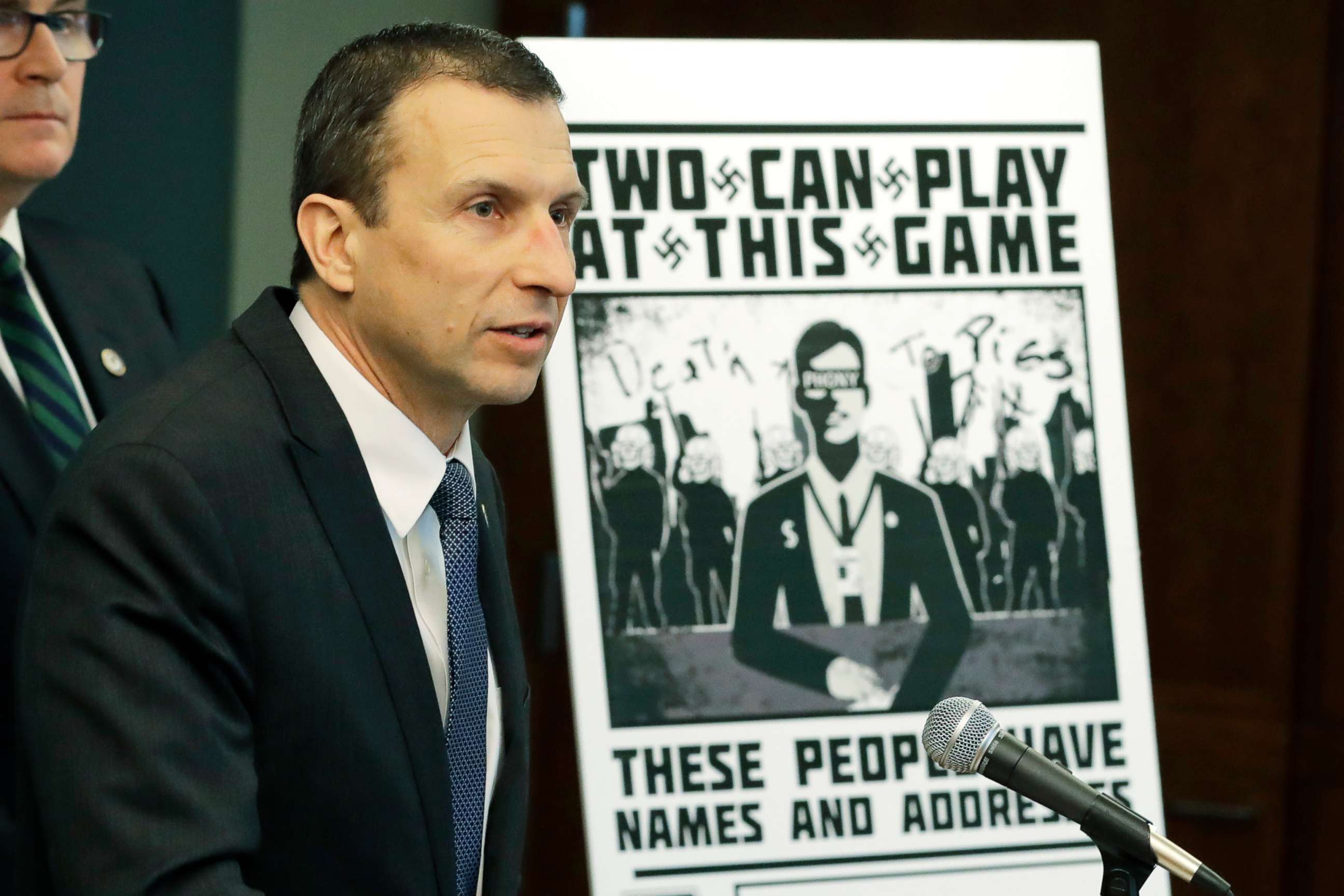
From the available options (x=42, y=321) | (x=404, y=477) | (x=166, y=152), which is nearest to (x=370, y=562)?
(x=404, y=477)

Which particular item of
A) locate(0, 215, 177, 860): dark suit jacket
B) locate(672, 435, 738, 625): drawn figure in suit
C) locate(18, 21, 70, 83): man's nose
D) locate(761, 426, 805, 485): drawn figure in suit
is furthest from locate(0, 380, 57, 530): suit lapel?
locate(761, 426, 805, 485): drawn figure in suit

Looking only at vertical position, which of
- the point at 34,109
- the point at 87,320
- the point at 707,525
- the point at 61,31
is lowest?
the point at 707,525

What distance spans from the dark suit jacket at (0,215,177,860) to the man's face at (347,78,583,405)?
532 millimetres

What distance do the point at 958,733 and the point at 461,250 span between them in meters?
0.69

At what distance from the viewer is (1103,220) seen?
7.38 feet

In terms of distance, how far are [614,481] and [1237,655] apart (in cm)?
169

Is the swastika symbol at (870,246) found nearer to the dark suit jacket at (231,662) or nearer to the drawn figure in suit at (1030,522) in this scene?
the drawn figure in suit at (1030,522)

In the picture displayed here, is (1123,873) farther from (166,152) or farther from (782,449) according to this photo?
(166,152)

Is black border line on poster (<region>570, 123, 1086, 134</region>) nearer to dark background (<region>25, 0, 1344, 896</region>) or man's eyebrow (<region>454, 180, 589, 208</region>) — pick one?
man's eyebrow (<region>454, 180, 589, 208</region>)

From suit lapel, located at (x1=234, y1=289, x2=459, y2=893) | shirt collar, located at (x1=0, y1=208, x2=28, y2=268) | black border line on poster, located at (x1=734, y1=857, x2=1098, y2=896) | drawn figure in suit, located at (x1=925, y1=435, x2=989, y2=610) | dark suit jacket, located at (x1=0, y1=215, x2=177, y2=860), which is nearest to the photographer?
suit lapel, located at (x1=234, y1=289, x2=459, y2=893)

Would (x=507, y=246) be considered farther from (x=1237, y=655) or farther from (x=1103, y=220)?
(x=1237, y=655)

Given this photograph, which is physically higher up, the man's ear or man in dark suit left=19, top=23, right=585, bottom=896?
the man's ear

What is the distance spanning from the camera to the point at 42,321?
1995mm

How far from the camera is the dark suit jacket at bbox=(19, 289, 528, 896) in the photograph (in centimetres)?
124
